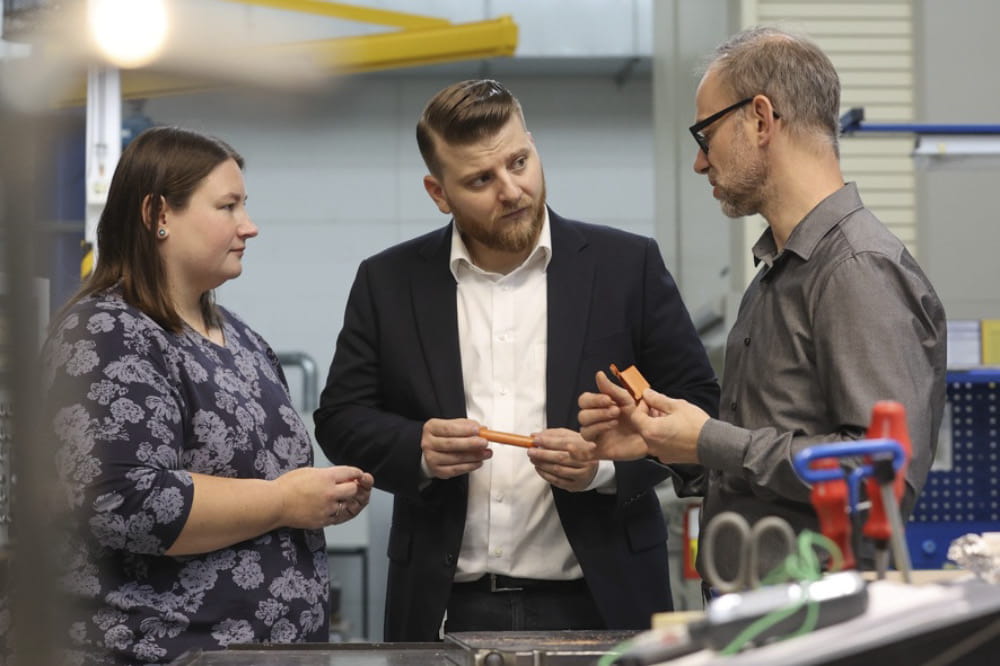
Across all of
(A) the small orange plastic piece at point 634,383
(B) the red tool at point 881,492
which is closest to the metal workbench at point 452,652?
(A) the small orange plastic piece at point 634,383

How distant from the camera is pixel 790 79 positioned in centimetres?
194

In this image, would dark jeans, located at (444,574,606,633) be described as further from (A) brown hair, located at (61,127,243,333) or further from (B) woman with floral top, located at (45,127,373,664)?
(A) brown hair, located at (61,127,243,333)

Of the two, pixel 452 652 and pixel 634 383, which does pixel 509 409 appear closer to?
pixel 634 383

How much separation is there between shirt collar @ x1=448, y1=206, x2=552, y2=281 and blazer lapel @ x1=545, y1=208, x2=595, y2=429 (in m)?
0.02

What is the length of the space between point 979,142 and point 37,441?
3441mm

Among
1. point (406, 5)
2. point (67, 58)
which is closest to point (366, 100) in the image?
point (406, 5)

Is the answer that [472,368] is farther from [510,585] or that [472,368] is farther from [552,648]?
[552,648]

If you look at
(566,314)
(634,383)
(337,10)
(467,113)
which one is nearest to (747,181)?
(634,383)

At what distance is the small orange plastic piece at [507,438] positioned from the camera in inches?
86.3

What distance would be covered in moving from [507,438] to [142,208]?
802mm

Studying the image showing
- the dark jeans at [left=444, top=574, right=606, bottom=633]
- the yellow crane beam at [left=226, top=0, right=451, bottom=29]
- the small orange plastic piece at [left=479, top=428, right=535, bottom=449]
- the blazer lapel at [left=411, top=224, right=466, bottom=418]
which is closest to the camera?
the small orange plastic piece at [left=479, top=428, right=535, bottom=449]

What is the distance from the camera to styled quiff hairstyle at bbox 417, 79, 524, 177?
2.49 metres

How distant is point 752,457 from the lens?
172 centimetres

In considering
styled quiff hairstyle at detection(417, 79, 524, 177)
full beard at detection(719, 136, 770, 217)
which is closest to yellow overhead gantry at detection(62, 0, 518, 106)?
styled quiff hairstyle at detection(417, 79, 524, 177)
